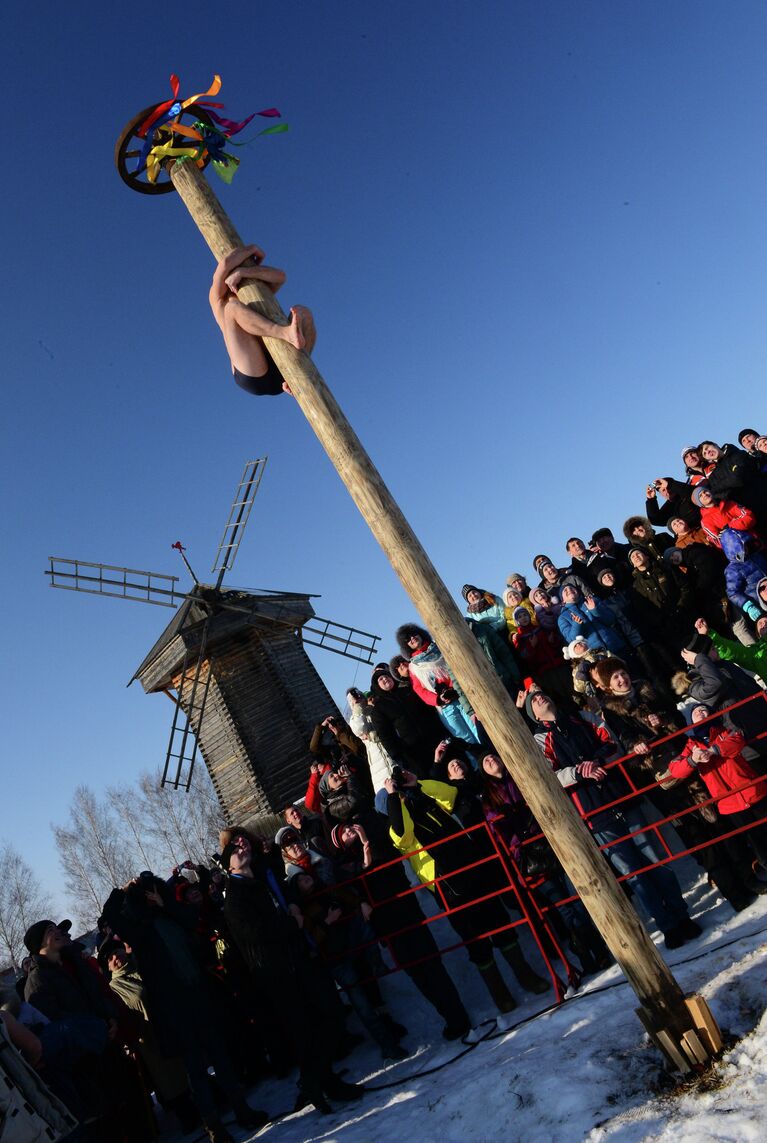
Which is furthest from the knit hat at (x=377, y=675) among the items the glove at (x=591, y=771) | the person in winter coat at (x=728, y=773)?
the person in winter coat at (x=728, y=773)

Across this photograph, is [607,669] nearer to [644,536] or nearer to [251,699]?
[644,536]

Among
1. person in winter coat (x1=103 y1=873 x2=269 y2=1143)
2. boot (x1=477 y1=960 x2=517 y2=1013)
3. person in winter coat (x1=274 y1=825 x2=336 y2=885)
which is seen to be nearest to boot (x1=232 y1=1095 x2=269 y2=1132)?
person in winter coat (x1=103 y1=873 x2=269 y2=1143)

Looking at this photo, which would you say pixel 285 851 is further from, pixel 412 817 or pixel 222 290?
pixel 222 290

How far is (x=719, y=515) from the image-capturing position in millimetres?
9016

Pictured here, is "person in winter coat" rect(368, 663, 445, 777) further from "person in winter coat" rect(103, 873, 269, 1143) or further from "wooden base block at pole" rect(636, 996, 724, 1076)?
"wooden base block at pole" rect(636, 996, 724, 1076)

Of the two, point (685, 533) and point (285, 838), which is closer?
point (285, 838)

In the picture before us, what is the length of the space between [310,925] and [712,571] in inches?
236

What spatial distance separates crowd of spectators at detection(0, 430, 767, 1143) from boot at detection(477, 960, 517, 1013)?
0.05ft

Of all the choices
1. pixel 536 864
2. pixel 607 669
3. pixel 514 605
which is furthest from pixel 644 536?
pixel 536 864

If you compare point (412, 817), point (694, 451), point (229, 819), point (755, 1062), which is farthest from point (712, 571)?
point (229, 819)

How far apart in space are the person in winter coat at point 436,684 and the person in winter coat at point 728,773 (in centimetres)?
272

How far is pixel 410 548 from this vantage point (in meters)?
4.26

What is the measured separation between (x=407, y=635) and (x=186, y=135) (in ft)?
18.8

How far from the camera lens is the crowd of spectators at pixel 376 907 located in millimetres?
5832
